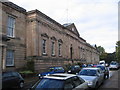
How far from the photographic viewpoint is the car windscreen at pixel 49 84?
4.93m

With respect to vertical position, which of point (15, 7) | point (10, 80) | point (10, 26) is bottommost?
point (10, 80)

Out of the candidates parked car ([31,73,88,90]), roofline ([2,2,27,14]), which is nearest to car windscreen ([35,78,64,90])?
parked car ([31,73,88,90])

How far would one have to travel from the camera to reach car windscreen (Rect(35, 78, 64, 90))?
16.2ft

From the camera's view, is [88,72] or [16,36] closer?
[88,72]

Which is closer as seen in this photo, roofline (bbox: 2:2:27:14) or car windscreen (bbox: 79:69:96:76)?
car windscreen (bbox: 79:69:96:76)

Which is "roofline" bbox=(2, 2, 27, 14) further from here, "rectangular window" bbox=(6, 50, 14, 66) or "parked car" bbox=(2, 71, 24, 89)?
"parked car" bbox=(2, 71, 24, 89)

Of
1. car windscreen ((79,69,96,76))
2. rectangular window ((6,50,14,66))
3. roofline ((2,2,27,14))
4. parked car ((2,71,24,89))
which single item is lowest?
parked car ((2,71,24,89))

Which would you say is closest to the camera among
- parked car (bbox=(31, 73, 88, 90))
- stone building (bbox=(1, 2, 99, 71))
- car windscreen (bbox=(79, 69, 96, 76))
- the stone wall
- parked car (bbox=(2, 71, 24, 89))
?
parked car (bbox=(31, 73, 88, 90))

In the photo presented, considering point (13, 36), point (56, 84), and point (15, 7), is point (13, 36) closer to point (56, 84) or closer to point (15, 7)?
point (15, 7)

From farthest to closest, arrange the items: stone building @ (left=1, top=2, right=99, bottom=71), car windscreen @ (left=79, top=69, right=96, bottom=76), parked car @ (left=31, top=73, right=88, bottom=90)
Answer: stone building @ (left=1, top=2, right=99, bottom=71) → car windscreen @ (left=79, top=69, right=96, bottom=76) → parked car @ (left=31, top=73, right=88, bottom=90)

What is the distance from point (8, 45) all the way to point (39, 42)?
5305 millimetres

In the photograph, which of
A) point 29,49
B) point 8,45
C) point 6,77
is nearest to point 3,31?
point 8,45

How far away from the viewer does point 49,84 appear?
5.10 metres

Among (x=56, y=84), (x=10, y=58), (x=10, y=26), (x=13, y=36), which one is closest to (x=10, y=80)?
(x=56, y=84)
